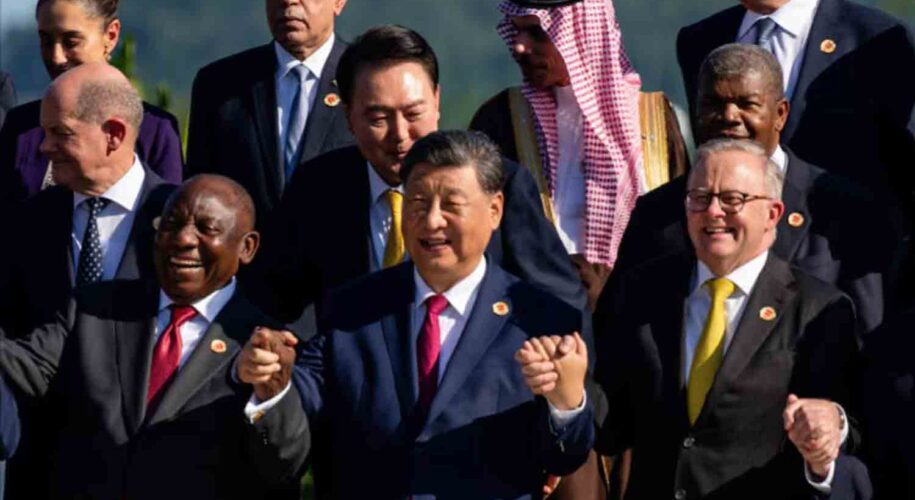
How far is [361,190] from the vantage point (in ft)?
28.8

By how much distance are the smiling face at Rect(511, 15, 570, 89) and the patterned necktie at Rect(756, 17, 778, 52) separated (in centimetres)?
67

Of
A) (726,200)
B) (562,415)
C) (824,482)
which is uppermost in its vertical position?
(726,200)

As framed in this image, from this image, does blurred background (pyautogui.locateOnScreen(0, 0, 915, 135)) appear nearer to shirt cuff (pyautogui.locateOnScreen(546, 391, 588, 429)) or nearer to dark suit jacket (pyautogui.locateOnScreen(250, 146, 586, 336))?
dark suit jacket (pyautogui.locateOnScreen(250, 146, 586, 336))

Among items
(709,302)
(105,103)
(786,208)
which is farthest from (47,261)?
(786,208)

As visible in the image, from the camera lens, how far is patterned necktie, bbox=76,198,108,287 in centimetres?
855

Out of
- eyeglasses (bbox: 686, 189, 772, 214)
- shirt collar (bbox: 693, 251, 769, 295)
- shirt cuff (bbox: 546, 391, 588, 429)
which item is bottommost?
shirt cuff (bbox: 546, 391, 588, 429)

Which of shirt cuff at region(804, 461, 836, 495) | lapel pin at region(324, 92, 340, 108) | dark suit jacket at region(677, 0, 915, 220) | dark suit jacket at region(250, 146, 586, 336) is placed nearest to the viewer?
shirt cuff at region(804, 461, 836, 495)

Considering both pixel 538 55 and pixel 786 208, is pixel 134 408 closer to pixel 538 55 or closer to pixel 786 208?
pixel 538 55

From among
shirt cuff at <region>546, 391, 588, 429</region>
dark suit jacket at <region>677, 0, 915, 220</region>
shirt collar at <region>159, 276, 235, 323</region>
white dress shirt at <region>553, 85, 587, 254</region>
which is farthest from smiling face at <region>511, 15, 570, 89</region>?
shirt cuff at <region>546, 391, 588, 429</region>

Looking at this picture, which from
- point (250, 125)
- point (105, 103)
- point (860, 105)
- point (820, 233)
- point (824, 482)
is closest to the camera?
point (824, 482)

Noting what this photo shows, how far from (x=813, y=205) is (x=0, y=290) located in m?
2.57

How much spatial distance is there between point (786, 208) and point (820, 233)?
0.13 metres

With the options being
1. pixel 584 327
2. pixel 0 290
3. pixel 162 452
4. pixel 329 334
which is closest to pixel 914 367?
pixel 584 327

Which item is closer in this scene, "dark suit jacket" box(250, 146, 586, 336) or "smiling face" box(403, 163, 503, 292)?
"smiling face" box(403, 163, 503, 292)
